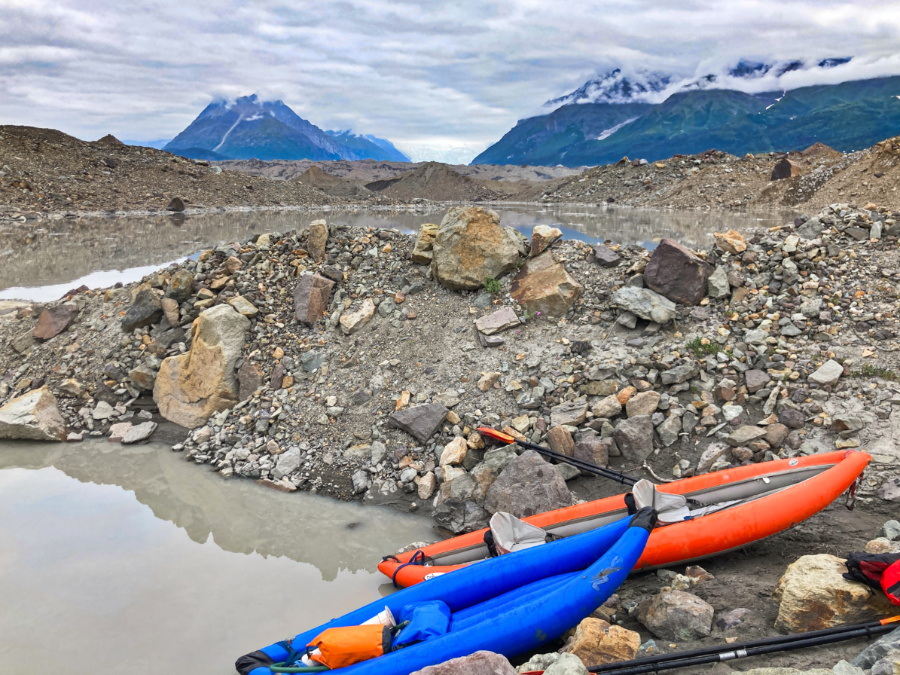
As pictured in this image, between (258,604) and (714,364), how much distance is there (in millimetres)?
6274

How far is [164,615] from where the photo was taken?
5.20 metres

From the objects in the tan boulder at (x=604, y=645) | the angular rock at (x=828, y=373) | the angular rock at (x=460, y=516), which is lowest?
the angular rock at (x=460, y=516)

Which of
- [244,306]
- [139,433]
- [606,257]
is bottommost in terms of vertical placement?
[139,433]

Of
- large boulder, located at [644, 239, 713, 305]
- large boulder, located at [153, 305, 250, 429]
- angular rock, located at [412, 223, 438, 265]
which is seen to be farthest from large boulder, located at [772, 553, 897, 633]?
large boulder, located at [153, 305, 250, 429]

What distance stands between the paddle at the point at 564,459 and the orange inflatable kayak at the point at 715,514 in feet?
2.40

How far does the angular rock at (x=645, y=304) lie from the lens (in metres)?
7.88

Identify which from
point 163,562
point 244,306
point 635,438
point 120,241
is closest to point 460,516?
point 635,438

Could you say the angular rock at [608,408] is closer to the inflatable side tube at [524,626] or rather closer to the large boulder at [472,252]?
the inflatable side tube at [524,626]

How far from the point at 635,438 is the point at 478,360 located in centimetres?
262

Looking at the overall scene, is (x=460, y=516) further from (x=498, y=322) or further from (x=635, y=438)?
(x=498, y=322)

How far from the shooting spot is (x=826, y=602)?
3619 mm

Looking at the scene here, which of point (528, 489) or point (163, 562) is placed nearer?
point (163, 562)

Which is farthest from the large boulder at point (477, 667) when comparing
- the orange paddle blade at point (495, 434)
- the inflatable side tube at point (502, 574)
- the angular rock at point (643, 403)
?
the angular rock at point (643, 403)

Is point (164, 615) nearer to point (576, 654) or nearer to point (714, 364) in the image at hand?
point (576, 654)
